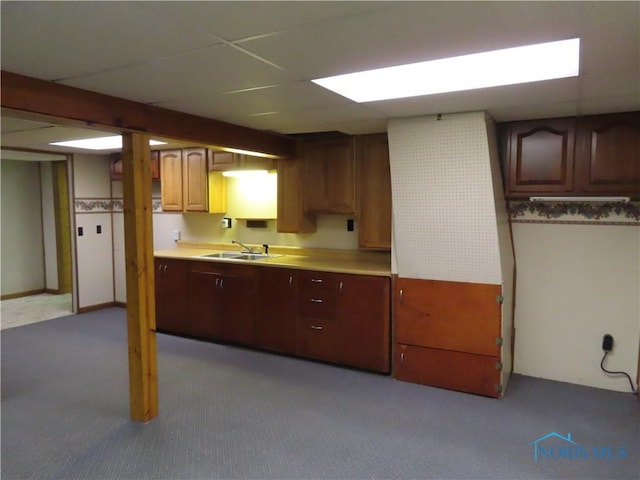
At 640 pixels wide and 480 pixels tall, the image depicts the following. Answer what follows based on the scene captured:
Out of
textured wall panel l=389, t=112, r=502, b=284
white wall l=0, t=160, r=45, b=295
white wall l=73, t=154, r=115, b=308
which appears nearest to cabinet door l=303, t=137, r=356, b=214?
textured wall panel l=389, t=112, r=502, b=284

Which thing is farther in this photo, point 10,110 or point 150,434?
point 150,434

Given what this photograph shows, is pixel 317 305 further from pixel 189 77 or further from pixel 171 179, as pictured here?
pixel 171 179

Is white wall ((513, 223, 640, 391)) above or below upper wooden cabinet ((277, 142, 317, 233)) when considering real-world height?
below

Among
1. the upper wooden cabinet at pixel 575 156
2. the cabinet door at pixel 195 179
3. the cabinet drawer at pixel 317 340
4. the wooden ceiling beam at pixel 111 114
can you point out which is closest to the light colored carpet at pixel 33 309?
the cabinet door at pixel 195 179

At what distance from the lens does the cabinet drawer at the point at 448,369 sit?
338 cm

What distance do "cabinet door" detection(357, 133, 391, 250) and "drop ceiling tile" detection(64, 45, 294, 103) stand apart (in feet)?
5.90

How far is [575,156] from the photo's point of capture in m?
3.27

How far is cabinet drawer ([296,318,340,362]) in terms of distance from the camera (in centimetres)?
400

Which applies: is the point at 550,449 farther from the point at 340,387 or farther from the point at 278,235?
the point at 278,235

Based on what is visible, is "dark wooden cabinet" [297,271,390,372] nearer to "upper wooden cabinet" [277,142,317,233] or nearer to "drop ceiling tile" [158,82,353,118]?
"upper wooden cabinet" [277,142,317,233]

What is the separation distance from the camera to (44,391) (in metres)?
3.46

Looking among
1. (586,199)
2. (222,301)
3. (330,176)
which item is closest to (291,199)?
(330,176)

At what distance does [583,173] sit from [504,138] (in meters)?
0.66

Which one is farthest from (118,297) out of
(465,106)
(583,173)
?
(583,173)
